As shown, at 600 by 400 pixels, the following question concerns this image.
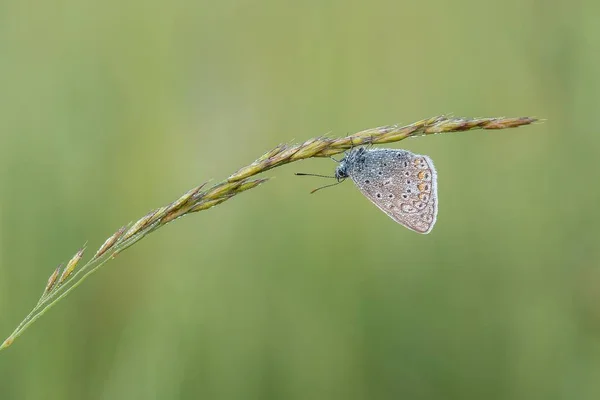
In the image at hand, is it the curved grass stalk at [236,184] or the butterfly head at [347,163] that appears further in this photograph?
the butterfly head at [347,163]

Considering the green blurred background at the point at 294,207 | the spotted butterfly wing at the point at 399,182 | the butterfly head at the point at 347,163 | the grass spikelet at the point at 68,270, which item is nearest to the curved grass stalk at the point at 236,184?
the grass spikelet at the point at 68,270

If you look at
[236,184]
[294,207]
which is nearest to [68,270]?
[236,184]

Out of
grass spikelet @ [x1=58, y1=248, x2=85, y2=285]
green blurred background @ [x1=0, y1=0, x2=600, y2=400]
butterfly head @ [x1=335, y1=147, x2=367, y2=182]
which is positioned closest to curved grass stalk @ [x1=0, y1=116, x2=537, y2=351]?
grass spikelet @ [x1=58, y1=248, x2=85, y2=285]

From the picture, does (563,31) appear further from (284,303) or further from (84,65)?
(84,65)

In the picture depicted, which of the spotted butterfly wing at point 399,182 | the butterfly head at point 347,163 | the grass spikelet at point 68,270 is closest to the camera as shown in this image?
the grass spikelet at point 68,270

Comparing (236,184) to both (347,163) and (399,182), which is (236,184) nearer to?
(347,163)

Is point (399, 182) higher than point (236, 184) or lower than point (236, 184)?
lower

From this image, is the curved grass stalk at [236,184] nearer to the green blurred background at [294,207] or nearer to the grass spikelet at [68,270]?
the grass spikelet at [68,270]
